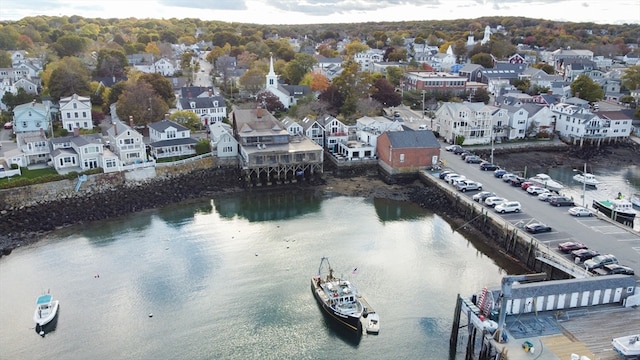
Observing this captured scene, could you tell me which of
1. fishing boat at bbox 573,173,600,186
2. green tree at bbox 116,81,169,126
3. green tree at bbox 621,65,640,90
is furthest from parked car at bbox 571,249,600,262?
green tree at bbox 621,65,640,90

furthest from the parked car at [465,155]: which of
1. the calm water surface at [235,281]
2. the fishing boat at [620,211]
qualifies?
the fishing boat at [620,211]

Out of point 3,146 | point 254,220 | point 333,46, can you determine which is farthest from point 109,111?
point 333,46

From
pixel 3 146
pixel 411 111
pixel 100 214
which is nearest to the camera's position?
pixel 100 214

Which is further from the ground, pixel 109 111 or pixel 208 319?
pixel 109 111

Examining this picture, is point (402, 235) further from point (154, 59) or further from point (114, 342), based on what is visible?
point (154, 59)

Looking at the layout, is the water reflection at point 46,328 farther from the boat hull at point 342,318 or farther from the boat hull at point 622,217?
the boat hull at point 622,217

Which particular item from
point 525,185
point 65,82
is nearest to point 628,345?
point 525,185

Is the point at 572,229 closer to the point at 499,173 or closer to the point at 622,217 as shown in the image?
the point at 622,217
